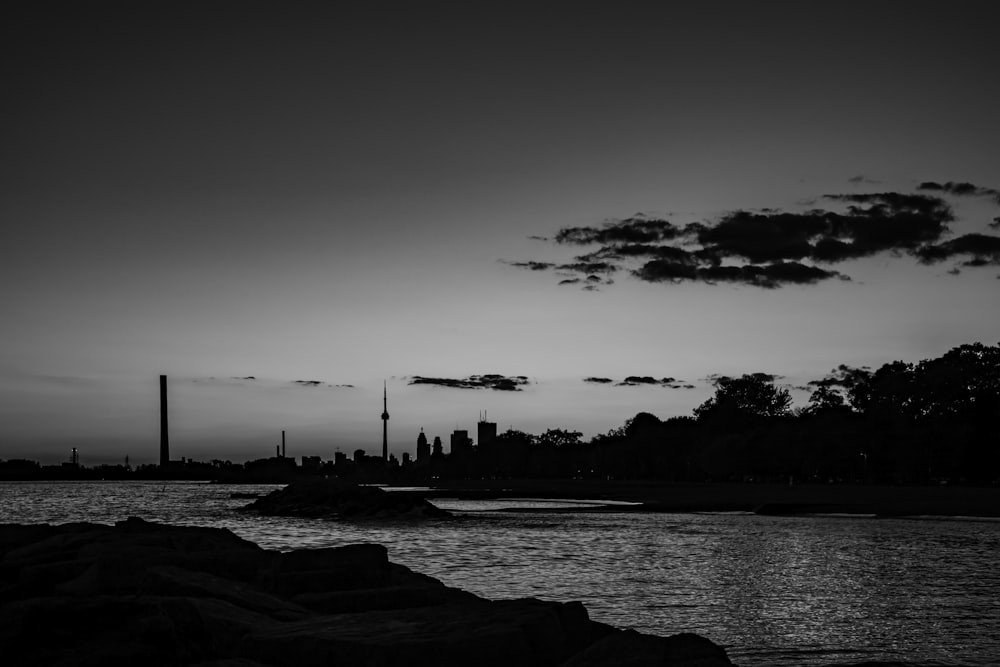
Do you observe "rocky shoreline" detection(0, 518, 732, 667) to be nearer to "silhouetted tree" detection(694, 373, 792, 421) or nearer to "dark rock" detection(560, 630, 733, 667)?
"dark rock" detection(560, 630, 733, 667)

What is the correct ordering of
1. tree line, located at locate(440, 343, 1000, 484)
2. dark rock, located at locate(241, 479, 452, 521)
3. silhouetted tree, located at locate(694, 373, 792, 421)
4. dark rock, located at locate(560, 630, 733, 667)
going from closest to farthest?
dark rock, located at locate(560, 630, 733, 667) → dark rock, located at locate(241, 479, 452, 521) → tree line, located at locate(440, 343, 1000, 484) → silhouetted tree, located at locate(694, 373, 792, 421)

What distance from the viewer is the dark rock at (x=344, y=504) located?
51344 mm

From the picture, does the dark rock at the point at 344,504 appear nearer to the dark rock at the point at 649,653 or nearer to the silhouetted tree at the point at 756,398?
the dark rock at the point at 649,653

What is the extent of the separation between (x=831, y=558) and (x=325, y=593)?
17952 millimetres

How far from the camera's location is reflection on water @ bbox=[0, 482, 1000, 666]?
13.0 meters

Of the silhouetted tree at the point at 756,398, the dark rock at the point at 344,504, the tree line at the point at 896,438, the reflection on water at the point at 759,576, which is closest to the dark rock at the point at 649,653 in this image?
the reflection on water at the point at 759,576

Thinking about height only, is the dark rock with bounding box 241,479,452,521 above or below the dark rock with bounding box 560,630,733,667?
below

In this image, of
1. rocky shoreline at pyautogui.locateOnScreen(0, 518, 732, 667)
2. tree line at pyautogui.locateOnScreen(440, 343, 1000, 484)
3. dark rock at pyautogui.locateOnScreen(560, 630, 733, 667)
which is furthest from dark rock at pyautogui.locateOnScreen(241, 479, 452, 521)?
tree line at pyautogui.locateOnScreen(440, 343, 1000, 484)

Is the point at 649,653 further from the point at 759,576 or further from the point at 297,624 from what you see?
the point at 759,576

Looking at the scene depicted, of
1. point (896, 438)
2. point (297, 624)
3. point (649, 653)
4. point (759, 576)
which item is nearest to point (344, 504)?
point (759, 576)

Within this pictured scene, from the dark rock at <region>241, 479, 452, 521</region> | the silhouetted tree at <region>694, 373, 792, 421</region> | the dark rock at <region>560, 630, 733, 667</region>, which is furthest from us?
the silhouetted tree at <region>694, 373, 792, 421</region>

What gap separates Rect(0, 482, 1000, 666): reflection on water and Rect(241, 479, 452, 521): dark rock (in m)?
10.4

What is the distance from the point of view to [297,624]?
8.44 m

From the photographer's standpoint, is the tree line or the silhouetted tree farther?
the silhouetted tree
